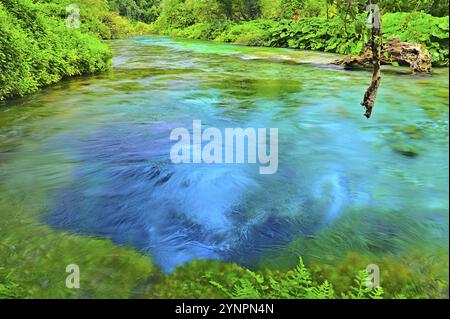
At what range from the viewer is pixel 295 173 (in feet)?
17.7

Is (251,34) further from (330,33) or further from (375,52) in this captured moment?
(375,52)

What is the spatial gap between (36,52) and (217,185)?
782 centimetres

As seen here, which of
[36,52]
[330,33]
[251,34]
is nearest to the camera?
[330,33]

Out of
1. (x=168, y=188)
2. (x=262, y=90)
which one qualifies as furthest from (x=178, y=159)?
(x=262, y=90)

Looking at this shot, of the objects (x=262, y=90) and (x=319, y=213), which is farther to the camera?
(x=262, y=90)

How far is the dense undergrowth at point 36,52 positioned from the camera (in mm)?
8852

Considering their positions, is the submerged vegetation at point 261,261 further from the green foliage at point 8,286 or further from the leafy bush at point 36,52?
the leafy bush at point 36,52

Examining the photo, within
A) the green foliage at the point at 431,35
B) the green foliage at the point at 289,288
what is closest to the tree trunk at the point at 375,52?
the green foliage at the point at 289,288

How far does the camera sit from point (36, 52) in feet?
34.8

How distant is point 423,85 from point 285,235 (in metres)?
8.57

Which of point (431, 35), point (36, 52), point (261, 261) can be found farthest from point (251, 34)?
point (261, 261)

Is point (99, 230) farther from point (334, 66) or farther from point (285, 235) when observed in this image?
point (334, 66)

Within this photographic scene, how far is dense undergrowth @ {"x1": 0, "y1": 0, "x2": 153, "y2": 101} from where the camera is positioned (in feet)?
29.0

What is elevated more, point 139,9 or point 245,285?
point 139,9
